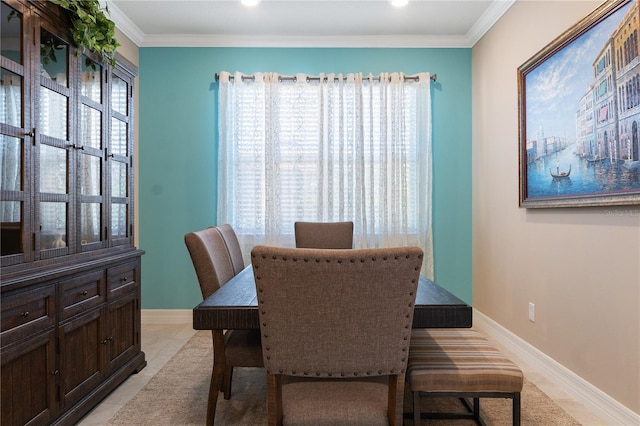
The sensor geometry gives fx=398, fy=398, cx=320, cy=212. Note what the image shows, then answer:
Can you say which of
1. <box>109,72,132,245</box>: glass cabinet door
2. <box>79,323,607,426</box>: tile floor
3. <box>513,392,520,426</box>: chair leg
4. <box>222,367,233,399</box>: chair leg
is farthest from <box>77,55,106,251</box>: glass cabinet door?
<box>513,392,520,426</box>: chair leg

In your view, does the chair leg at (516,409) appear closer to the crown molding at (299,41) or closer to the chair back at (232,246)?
the chair back at (232,246)

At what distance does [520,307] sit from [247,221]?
2412mm

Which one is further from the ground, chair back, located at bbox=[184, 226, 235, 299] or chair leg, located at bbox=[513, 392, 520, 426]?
chair back, located at bbox=[184, 226, 235, 299]

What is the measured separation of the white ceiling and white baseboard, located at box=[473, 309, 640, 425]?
8.40 ft

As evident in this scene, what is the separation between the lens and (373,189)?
3.74m

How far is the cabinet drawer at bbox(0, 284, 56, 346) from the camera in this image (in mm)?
1539

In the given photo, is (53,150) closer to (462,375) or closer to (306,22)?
(462,375)

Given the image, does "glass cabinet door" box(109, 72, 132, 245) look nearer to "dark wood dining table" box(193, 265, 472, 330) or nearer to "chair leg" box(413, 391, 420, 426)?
"dark wood dining table" box(193, 265, 472, 330)

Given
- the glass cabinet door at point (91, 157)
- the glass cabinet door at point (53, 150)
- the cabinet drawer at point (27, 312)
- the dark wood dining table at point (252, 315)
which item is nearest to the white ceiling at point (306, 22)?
the glass cabinet door at point (91, 157)

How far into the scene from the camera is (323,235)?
314 cm

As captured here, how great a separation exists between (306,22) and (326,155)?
1176 mm

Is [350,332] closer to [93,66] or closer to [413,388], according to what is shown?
[413,388]

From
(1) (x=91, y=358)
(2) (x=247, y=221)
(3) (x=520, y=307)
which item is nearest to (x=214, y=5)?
(2) (x=247, y=221)

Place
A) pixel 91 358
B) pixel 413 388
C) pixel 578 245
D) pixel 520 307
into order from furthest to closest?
pixel 520 307
pixel 578 245
pixel 91 358
pixel 413 388
